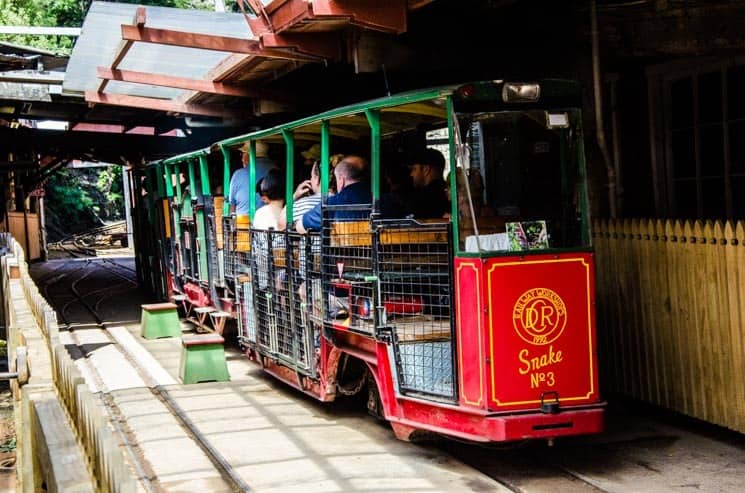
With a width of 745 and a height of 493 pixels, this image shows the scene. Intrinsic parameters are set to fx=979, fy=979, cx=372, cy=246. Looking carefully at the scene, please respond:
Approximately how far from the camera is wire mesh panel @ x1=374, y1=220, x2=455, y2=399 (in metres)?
6.78

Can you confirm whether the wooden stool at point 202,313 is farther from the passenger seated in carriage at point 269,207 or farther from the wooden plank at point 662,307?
the wooden plank at point 662,307

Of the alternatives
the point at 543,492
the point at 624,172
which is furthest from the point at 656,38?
the point at 543,492

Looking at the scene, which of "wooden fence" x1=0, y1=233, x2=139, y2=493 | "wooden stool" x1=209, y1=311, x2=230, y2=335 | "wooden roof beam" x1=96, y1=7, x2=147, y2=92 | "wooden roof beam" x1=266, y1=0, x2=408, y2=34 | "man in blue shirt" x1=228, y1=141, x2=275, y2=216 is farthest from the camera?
"wooden stool" x1=209, y1=311, x2=230, y2=335

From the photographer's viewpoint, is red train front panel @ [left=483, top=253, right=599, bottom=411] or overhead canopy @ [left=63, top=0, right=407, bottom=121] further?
overhead canopy @ [left=63, top=0, right=407, bottom=121]

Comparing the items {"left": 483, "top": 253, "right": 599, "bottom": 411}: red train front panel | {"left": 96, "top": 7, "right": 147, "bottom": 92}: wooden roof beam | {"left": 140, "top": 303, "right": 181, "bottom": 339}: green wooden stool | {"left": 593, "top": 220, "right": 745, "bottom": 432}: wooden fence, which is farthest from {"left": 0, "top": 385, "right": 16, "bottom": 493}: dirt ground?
{"left": 593, "top": 220, "right": 745, "bottom": 432}: wooden fence

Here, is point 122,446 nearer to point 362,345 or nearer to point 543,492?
point 362,345

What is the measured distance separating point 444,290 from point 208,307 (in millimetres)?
6888

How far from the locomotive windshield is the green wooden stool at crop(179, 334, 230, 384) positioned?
4526mm

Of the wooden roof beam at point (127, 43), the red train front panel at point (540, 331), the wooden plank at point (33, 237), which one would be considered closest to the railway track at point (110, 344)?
the red train front panel at point (540, 331)

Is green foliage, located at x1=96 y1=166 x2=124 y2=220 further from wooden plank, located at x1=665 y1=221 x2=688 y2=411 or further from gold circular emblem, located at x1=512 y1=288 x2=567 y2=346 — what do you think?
gold circular emblem, located at x1=512 y1=288 x2=567 y2=346

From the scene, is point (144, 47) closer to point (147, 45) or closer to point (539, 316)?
point (147, 45)

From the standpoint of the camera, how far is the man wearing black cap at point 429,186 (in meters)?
7.66

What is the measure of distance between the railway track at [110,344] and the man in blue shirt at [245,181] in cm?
211

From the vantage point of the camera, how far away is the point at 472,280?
6254 millimetres
